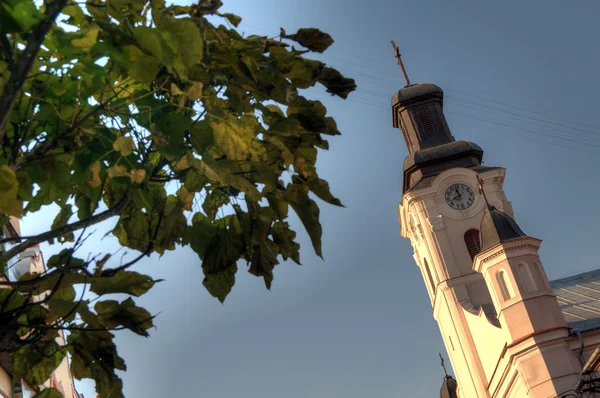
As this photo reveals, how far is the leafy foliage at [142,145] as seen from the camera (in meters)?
2.06

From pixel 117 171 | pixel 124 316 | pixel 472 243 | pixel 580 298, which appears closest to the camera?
pixel 117 171

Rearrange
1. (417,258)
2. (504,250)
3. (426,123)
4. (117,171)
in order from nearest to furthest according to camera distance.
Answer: (117,171) → (504,250) → (426,123) → (417,258)

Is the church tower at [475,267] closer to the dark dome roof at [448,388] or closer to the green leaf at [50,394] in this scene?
the dark dome roof at [448,388]

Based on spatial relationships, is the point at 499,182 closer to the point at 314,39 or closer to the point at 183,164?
the point at 314,39

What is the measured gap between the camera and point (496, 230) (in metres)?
26.7

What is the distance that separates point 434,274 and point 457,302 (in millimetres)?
2003

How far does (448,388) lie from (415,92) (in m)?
13.5

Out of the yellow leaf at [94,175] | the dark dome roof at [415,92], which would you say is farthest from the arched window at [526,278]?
the yellow leaf at [94,175]

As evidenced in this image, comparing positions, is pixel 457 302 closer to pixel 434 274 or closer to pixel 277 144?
pixel 434 274

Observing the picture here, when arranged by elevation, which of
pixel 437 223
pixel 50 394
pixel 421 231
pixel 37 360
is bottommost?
pixel 50 394

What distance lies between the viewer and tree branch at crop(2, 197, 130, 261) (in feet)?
7.75

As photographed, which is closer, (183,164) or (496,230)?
(183,164)

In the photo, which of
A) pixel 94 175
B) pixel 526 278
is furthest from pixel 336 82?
pixel 526 278

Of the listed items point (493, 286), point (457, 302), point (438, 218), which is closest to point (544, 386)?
point (493, 286)
